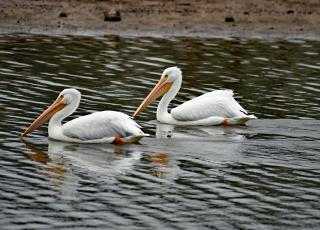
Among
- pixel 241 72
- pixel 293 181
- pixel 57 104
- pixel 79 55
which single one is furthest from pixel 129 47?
pixel 293 181

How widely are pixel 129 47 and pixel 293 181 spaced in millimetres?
9449

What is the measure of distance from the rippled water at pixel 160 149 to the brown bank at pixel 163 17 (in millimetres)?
1570

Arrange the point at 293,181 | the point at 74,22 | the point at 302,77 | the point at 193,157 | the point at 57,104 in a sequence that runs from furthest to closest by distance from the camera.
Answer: the point at 74,22 → the point at 302,77 → the point at 57,104 → the point at 193,157 → the point at 293,181

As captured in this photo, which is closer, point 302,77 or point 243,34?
point 302,77

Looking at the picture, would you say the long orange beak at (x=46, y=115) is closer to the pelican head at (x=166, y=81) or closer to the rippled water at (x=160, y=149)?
the rippled water at (x=160, y=149)

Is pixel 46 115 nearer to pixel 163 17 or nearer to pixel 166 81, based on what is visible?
pixel 166 81

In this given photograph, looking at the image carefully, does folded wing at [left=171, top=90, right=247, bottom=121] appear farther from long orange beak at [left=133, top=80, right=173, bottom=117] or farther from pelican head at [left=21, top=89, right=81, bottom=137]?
pelican head at [left=21, top=89, right=81, bottom=137]

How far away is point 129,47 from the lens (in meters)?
19.9

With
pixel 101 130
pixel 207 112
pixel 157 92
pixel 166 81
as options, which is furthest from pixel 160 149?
pixel 166 81

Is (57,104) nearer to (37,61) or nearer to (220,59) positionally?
(37,61)

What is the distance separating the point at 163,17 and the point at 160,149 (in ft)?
36.2

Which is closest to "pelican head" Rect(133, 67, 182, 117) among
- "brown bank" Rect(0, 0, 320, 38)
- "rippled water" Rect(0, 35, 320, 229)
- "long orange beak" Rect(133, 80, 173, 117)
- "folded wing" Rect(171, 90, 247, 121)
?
"long orange beak" Rect(133, 80, 173, 117)

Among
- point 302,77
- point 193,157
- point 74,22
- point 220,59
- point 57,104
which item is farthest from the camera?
point 74,22

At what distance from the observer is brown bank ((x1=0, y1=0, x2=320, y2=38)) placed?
22.0 meters
